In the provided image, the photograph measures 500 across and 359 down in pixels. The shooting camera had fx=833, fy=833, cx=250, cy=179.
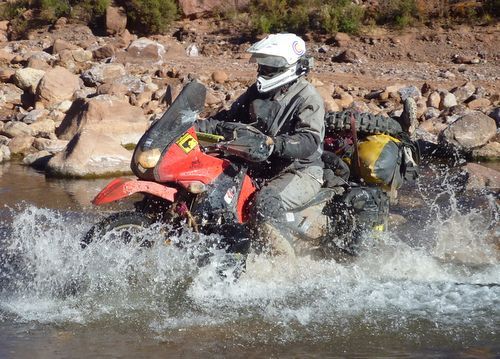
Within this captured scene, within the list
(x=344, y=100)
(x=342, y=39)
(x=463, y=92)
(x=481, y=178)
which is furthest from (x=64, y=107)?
(x=481, y=178)

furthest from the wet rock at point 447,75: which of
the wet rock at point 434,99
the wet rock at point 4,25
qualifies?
the wet rock at point 4,25

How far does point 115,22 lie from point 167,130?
71.5 feet

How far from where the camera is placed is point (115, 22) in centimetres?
2650

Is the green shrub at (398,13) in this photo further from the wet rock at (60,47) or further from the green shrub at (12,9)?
the green shrub at (12,9)

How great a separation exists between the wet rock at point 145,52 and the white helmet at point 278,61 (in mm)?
16783

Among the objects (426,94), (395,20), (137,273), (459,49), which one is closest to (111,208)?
(137,273)

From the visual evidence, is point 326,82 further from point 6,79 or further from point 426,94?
point 6,79

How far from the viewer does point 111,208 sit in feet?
32.6

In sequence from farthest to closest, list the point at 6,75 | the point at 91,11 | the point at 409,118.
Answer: the point at 91,11
the point at 6,75
the point at 409,118

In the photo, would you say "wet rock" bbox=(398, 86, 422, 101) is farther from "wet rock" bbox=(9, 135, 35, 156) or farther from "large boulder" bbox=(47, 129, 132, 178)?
"wet rock" bbox=(9, 135, 35, 156)

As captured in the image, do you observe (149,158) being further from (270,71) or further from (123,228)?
(270,71)

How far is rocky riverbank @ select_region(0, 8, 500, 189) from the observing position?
13.9 m

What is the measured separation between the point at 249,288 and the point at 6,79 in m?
15.5

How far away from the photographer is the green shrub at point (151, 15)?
26.1 metres
